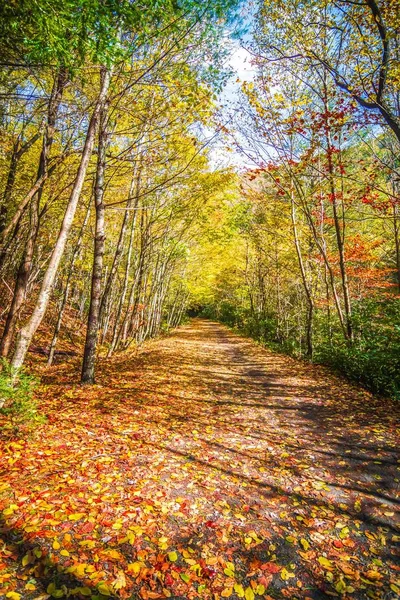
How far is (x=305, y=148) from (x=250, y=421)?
10.5 m

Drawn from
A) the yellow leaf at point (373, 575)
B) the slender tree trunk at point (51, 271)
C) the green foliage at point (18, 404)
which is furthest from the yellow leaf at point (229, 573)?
the slender tree trunk at point (51, 271)

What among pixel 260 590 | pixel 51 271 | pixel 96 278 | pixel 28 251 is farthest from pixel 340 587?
pixel 28 251

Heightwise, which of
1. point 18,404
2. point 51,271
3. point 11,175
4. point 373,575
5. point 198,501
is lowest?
point 373,575

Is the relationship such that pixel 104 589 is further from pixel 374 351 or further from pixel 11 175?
pixel 11 175

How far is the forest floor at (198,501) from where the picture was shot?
2570 millimetres

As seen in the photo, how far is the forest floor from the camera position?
2570 mm

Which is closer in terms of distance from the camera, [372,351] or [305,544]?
[305,544]

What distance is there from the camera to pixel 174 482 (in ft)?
12.7

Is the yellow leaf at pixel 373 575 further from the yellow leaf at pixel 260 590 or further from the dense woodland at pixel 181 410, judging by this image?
the yellow leaf at pixel 260 590

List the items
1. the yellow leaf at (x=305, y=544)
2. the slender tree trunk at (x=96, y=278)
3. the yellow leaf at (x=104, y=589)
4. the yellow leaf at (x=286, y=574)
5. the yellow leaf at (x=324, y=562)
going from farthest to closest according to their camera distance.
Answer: the slender tree trunk at (x=96, y=278) < the yellow leaf at (x=305, y=544) < the yellow leaf at (x=324, y=562) < the yellow leaf at (x=286, y=574) < the yellow leaf at (x=104, y=589)

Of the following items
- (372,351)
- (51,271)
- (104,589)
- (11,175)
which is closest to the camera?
(104,589)

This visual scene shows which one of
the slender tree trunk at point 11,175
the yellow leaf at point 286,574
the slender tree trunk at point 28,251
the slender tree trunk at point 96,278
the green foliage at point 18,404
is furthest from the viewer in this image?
the slender tree trunk at point 11,175

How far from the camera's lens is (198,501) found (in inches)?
140

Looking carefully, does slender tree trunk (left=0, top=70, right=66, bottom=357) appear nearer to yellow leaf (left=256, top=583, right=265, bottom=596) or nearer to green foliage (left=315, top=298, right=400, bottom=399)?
yellow leaf (left=256, top=583, right=265, bottom=596)
